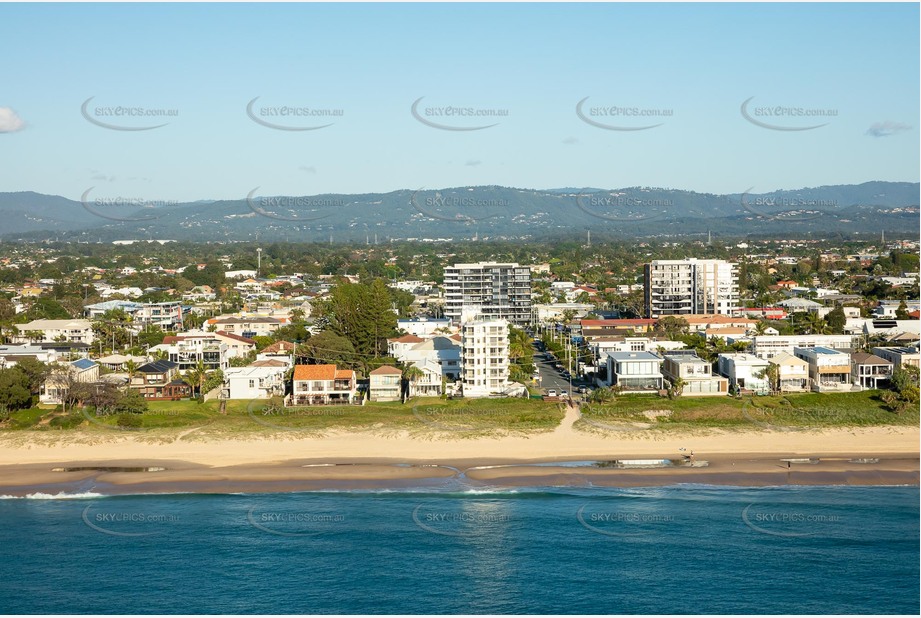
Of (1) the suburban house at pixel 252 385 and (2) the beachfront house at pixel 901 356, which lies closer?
(1) the suburban house at pixel 252 385

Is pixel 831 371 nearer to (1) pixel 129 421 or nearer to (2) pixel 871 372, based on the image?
(2) pixel 871 372

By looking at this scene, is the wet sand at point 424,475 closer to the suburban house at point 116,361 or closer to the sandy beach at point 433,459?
the sandy beach at point 433,459

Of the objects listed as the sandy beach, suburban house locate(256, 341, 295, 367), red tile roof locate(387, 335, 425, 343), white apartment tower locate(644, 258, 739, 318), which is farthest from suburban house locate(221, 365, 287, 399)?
white apartment tower locate(644, 258, 739, 318)

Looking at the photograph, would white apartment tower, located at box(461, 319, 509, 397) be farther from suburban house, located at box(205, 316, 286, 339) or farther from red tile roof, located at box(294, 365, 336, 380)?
suburban house, located at box(205, 316, 286, 339)

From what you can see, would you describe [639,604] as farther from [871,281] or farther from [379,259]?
[379,259]

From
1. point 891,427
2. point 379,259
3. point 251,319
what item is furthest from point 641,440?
point 379,259

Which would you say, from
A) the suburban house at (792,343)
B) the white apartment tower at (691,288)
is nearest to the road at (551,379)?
the suburban house at (792,343)

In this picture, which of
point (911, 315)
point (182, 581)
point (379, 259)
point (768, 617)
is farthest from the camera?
point (379, 259)
